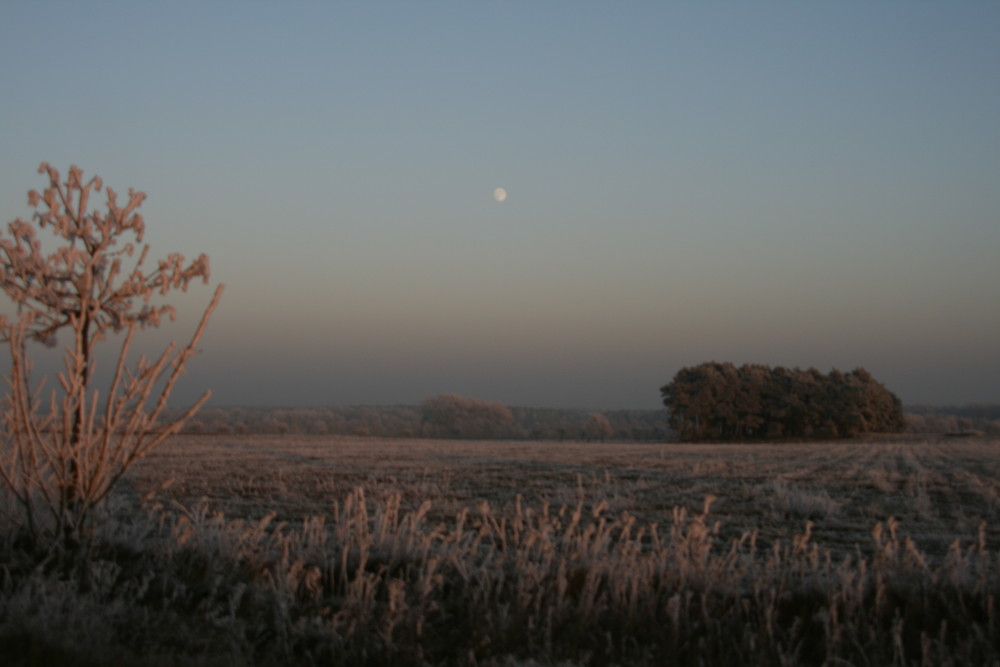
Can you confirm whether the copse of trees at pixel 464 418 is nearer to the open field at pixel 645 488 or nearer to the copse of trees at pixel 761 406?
the copse of trees at pixel 761 406

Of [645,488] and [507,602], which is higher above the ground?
[507,602]

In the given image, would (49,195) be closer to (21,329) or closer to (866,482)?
(21,329)

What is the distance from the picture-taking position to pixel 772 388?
68312 mm

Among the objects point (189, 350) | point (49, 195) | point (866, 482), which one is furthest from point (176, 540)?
point (866, 482)

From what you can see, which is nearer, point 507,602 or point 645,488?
point 507,602

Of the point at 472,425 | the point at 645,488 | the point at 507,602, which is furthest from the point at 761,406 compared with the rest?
the point at 507,602

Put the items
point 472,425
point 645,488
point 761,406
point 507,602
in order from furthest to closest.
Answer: point 472,425
point 761,406
point 645,488
point 507,602

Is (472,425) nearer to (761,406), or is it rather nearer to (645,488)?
(761,406)

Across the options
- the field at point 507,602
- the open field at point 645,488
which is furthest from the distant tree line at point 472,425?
the field at point 507,602

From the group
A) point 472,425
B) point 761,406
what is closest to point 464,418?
point 472,425

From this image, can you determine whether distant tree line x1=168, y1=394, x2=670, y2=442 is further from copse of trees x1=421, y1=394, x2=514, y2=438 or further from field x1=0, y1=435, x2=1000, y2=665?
field x1=0, y1=435, x2=1000, y2=665

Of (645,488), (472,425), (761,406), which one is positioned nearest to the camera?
(645,488)

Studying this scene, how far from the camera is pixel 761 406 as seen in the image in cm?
6744

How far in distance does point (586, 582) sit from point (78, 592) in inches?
145
